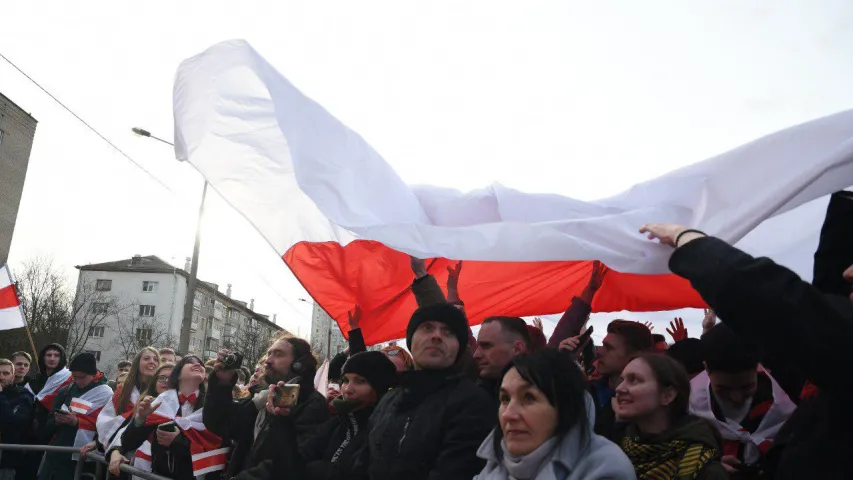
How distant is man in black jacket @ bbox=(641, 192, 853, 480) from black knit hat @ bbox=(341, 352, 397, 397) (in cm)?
229

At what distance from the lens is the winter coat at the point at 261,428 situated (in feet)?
12.8

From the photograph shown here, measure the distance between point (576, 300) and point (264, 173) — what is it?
2.12 m

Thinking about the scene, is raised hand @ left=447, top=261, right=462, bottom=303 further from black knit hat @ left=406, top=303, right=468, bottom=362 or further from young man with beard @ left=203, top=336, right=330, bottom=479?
young man with beard @ left=203, top=336, right=330, bottom=479

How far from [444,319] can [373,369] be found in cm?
74

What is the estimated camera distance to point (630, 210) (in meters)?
3.14

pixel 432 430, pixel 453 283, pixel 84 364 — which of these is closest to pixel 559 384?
pixel 432 430

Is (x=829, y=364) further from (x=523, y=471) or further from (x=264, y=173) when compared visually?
(x=264, y=173)

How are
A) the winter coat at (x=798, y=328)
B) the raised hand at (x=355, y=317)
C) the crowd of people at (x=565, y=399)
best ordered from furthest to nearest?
1. the raised hand at (x=355, y=317)
2. the crowd of people at (x=565, y=399)
3. the winter coat at (x=798, y=328)

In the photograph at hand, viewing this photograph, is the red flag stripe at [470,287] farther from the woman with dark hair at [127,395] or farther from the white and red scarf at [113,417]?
the white and red scarf at [113,417]

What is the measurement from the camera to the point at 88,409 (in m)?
7.48

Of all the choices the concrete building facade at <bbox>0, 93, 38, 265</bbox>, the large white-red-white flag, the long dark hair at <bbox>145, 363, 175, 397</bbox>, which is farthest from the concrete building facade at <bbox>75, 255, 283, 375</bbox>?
the large white-red-white flag

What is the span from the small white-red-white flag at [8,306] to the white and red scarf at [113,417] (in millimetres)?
4304

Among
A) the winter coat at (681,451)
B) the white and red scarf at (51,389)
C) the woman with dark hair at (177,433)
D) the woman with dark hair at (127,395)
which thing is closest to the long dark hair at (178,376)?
the woman with dark hair at (177,433)

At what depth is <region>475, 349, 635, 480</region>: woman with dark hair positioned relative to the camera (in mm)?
2396
